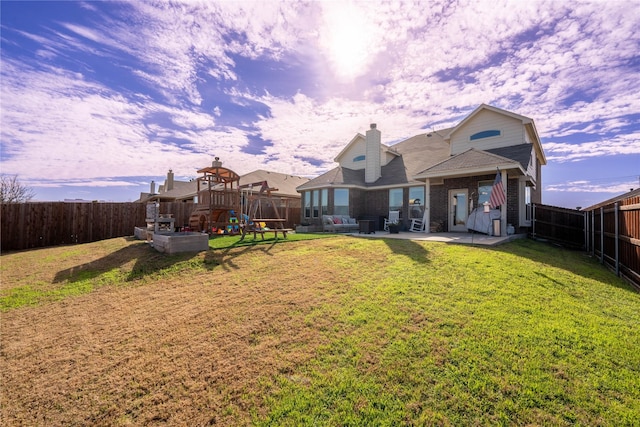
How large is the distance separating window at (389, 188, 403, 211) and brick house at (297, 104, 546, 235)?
59 millimetres

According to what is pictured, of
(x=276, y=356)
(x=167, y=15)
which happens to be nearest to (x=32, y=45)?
(x=167, y=15)

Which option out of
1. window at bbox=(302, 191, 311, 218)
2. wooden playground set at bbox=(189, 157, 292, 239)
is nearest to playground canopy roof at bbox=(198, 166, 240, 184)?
wooden playground set at bbox=(189, 157, 292, 239)

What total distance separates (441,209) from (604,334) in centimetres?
1095

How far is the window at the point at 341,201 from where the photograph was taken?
16.8 m

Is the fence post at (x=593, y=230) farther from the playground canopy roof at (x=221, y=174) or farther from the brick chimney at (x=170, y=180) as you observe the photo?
the brick chimney at (x=170, y=180)

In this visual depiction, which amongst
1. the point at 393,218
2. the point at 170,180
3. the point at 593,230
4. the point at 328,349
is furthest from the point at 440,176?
the point at 170,180

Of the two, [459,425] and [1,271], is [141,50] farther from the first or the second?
[459,425]

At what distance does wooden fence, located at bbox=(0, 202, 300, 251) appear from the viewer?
37.0 feet

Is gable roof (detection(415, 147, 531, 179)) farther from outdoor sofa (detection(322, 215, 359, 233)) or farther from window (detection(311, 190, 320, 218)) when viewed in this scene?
window (detection(311, 190, 320, 218))

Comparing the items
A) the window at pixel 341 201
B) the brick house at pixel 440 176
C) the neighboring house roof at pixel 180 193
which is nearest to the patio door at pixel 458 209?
the brick house at pixel 440 176

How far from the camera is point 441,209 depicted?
45.5 ft

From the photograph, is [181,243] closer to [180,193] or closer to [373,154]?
[373,154]

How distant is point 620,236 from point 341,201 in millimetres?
11903

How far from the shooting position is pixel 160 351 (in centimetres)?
323
